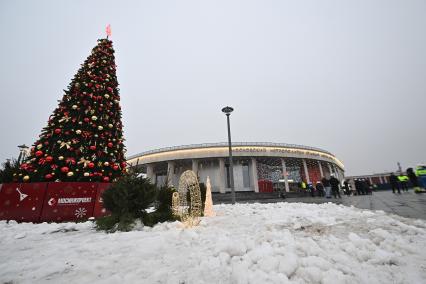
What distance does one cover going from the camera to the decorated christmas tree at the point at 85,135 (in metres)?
6.88

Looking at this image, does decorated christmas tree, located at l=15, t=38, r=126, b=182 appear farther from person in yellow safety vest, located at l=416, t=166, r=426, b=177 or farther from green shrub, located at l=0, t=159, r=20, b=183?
person in yellow safety vest, located at l=416, t=166, r=426, b=177

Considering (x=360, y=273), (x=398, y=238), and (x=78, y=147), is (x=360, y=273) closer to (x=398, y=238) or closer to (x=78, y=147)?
(x=398, y=238)

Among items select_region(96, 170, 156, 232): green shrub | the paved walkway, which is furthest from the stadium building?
select_region(96, 170, 156, 232): green shrub

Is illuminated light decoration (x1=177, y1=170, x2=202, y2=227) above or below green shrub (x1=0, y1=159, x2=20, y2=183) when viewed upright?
below

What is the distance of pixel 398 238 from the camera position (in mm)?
2617

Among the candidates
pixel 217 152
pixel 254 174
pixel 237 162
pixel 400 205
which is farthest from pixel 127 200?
pixel 237 162

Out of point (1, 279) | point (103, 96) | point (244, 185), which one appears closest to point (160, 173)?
point (244, 185)

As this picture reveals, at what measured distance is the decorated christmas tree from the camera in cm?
688

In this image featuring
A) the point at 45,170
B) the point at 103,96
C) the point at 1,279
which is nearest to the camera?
the point at 1,279

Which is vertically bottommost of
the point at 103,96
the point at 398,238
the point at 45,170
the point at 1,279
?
the point at 1,279

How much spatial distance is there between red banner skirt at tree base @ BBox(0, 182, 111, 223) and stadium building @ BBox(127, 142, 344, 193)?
2371 centimetres

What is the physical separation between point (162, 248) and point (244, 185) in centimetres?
3006

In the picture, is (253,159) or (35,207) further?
(253,159)

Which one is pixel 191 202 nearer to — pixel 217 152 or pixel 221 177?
pixel 217 152
